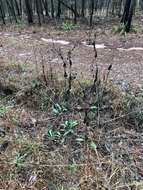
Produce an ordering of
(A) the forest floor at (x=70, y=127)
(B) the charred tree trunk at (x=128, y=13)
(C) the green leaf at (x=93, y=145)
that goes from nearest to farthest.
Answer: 1. (A) the forest floor at (x=70, y=127)
2. (C) the green leaf at (x=93, y=145)
3. (B) the charred tree trunk at (x=128, y=13)

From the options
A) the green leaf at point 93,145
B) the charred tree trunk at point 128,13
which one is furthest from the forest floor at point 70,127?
the charred tree trunk at point 128,13

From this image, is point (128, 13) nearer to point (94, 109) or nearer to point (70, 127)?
point (94, 109)

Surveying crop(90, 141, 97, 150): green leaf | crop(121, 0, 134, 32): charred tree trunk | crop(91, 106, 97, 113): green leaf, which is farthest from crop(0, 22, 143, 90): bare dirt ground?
crop(90, 141, 97, 150): green leaf

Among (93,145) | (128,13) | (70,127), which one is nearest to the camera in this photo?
(93,145)

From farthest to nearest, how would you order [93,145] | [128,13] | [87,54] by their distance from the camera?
[128,13]
[87,54]
[93,145]

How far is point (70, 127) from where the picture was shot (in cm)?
278

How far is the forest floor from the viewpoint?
231cm

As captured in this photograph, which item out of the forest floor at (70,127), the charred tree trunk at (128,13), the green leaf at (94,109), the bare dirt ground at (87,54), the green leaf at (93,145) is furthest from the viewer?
the charred tree trunk at (128,13)

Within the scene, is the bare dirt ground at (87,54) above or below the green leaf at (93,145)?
below

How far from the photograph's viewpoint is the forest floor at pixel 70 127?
2.31m

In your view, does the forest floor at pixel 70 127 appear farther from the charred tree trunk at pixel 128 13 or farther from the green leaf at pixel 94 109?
the charred tree trunk at pixel 128 13

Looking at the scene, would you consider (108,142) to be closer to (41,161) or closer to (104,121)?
(104,121)

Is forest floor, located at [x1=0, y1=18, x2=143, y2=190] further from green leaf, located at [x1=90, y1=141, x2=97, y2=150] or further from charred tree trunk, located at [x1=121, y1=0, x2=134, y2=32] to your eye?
charred tree trunk, located at [x1=121, y1=0, x2=134, y2=32]

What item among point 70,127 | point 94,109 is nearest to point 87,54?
point 94,109
